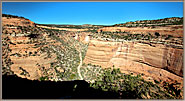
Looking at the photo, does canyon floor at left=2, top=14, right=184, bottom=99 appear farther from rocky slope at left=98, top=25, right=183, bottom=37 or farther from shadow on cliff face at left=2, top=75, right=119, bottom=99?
shadow on cliff face at left=2, top=75, right=119, bottom=99

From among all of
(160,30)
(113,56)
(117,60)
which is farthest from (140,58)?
(160,30)

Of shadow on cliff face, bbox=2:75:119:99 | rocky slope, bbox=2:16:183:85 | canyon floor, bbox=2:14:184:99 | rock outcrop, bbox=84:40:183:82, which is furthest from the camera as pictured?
rocky slope, bbox=2:16:183:85

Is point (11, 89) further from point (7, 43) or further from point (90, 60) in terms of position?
point (90, 60)

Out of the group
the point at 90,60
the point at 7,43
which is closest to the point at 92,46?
the point at 90,60

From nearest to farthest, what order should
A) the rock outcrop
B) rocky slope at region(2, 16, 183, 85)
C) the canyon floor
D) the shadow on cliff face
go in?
1. the shadow on cliff face
2. the rock outcrop
3. the canyon floor
4. rocky slope at region(2, 16, 183, 85)

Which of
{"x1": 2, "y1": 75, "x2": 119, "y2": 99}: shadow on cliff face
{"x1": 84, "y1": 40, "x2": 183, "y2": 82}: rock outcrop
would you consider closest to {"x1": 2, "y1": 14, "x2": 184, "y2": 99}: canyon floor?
{"x1": 84, "y1": 40, "x2": 183, "y2": 82}: rock outcrop

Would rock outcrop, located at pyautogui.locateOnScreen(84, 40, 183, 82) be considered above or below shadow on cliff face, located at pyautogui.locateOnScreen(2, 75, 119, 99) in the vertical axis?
above

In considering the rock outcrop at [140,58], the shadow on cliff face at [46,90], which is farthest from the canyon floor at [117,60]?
the shadow on cliff face at [46,90]

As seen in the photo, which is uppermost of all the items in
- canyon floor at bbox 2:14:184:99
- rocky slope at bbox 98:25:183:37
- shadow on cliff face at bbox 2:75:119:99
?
rocky slope at bbox 98:25:183:37

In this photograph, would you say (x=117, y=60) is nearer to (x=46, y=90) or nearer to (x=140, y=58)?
(x=140, y=58)
